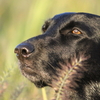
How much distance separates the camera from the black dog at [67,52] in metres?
3.74

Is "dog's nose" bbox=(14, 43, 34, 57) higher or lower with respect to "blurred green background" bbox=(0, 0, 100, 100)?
higher

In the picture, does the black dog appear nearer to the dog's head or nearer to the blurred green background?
the dog's head

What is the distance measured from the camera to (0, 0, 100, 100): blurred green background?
17.3 ft

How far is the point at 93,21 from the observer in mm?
4223

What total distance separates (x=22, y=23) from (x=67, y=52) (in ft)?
12.1

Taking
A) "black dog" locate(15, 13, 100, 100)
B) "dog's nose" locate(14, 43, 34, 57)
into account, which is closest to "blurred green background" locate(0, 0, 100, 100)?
"black dog" locate(15, 13, 100, 100)

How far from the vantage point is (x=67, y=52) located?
3.96 meters

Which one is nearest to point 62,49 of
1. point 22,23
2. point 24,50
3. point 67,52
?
point 67,52

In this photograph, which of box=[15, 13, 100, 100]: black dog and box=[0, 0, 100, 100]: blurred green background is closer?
box=[15, 13, 100, 100]: black dog

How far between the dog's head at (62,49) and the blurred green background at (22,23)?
19.0 inches

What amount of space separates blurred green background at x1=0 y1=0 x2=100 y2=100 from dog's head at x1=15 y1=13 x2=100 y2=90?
0.48 m

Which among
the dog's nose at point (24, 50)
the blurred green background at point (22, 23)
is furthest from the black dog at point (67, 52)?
→ the blurred green background at point (22, 23)

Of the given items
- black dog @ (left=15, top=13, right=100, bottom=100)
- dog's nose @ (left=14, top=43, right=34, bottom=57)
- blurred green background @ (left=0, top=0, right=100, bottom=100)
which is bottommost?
blurred green background @ (left=0, top=0, right=100, bottom=100)

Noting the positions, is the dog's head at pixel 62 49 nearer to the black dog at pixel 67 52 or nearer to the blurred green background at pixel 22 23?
the black dog at pixel 67 52
